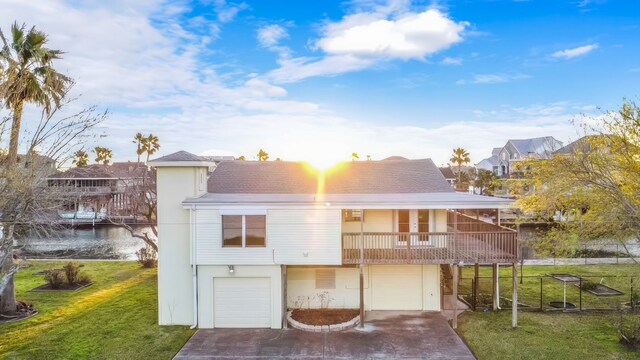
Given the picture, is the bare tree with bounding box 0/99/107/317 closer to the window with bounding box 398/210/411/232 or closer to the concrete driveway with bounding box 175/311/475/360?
the concrete driveway with bounding box 175/311/475/360

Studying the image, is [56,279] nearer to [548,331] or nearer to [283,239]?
[283,239]

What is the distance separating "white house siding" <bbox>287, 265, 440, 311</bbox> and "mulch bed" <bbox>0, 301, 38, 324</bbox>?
11339 millimetres

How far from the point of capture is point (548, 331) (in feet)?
46.1

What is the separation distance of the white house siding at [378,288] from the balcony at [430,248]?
112 cm

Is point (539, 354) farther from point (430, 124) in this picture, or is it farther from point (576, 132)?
point (430, 124)

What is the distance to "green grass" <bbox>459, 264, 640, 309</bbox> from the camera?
17.4 metres

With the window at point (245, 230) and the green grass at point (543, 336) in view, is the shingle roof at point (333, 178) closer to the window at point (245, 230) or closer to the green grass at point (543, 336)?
the window at point (245, 230)

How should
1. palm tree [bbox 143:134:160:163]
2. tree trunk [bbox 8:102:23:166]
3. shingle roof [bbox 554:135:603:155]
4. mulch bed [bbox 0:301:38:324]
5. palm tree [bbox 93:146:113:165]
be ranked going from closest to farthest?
tree trunk [bbox 8:102:23:166]
shingle roof [bbox 554:135:603:155]
mulch bed [bbox 0:301:38:324]
palm tree [bbox 143:134:160:163]
palm tree [bbox 93:146:113:165]

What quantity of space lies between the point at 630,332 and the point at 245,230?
14.2m

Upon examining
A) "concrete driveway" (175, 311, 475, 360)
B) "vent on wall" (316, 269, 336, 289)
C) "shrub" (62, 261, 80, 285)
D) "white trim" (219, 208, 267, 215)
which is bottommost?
"concrete driveway" (175, 311, 475, 360)

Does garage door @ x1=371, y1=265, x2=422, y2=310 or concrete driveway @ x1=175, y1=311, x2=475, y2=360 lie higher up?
garage door @ x1=371, y1=265, x2=422, y2=310

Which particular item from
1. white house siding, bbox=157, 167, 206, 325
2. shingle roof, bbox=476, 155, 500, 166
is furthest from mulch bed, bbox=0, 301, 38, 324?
shingle roof, bbox=476, 155, 500, 166

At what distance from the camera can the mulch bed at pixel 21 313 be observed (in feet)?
52.0

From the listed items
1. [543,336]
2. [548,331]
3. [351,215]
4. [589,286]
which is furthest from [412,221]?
[589,286]
